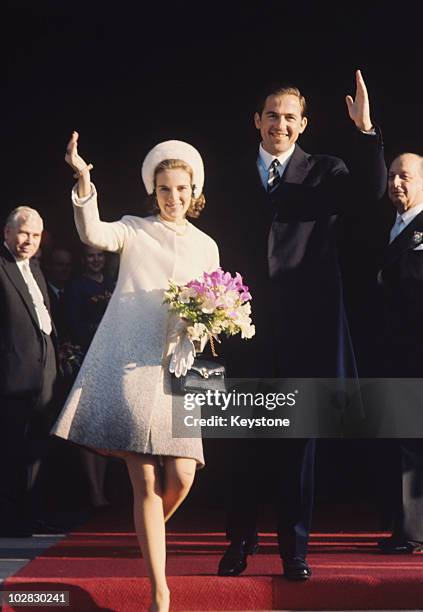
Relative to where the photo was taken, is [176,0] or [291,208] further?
[176,0]

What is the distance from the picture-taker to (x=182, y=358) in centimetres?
415

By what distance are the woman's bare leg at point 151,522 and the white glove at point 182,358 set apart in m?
0.30

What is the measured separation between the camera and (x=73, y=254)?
8.15 meters

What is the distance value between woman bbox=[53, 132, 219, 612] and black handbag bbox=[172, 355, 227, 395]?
4 centimetres

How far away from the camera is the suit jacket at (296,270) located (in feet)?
14.7

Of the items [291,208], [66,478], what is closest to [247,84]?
[66,478]

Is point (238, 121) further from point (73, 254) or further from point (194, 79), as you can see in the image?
point (73, 254)

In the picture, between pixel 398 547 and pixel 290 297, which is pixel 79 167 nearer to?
pixel 290 297

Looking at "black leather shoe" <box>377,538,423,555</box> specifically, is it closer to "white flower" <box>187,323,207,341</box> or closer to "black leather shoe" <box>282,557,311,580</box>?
"black leather shoe" <box>282,557,311,580</box>

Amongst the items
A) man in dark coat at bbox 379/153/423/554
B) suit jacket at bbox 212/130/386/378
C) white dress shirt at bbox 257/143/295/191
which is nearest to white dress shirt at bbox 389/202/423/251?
man in dark coat at bbox 379/153/423/554

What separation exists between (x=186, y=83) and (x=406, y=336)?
299cm

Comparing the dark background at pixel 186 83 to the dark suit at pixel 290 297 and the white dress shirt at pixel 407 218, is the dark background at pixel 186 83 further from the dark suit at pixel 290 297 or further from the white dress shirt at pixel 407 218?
the dark suit at pixel 290 297

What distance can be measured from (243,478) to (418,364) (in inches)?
38.7

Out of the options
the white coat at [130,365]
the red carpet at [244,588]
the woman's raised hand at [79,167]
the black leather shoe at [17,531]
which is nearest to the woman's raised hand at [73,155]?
the woman's raised hand at [79,167]
